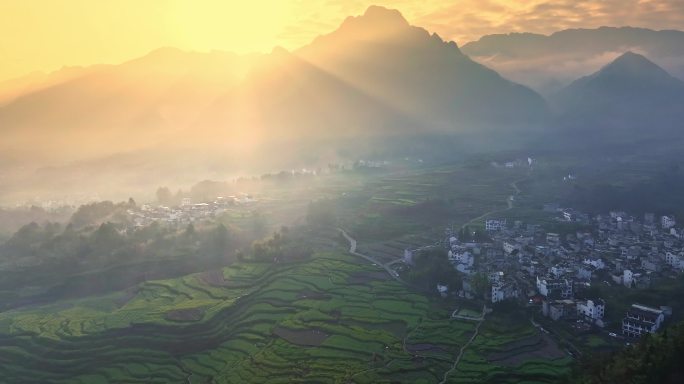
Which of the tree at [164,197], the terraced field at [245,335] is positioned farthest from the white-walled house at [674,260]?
the tree at [164,197]

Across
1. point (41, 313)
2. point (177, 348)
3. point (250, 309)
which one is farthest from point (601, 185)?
point (41, 313)

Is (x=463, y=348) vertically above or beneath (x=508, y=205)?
beneath

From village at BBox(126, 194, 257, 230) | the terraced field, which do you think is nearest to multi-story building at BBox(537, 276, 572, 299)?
the terraced field

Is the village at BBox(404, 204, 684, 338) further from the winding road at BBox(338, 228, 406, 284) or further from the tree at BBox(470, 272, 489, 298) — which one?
the winding road at BBox(338, 228, 406, 284)

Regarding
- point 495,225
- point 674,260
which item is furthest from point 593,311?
point 495,225

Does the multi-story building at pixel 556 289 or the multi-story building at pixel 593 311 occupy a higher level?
the multi-story building at pixel 556 289

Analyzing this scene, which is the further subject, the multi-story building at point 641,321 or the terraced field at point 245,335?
the multi-story building at point 641,321

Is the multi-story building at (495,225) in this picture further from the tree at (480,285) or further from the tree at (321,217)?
the tree at (480,285)

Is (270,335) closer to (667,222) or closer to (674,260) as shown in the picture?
(674,260)
